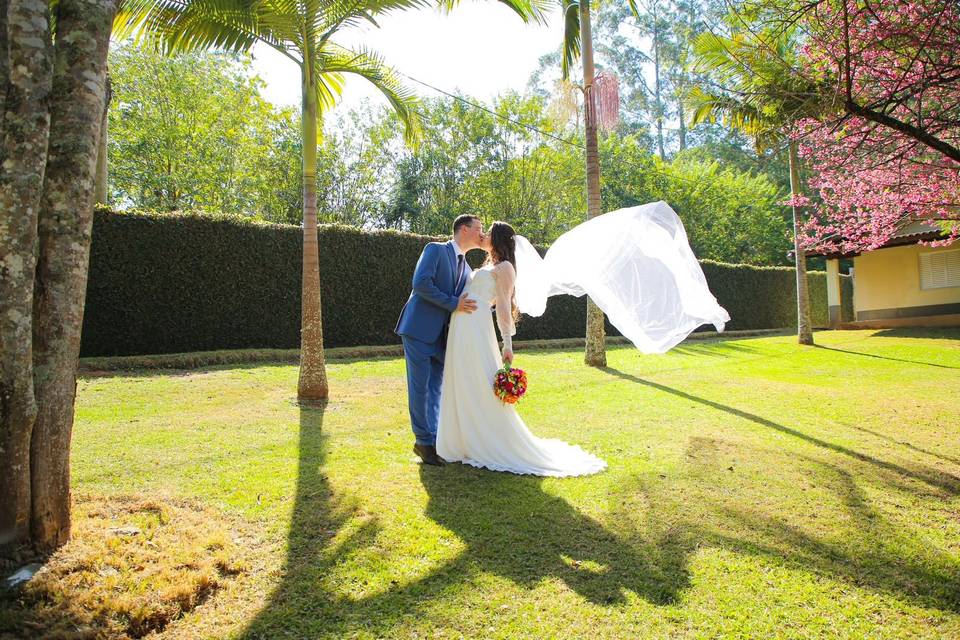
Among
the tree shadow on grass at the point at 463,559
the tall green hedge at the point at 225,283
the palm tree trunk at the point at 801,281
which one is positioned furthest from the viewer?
the palm tree trunk at the point at 801,281

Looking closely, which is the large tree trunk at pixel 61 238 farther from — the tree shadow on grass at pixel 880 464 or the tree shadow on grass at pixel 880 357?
the tree shadow on grass at pixel 880 357

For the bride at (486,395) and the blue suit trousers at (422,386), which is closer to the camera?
the bride at (486,395)

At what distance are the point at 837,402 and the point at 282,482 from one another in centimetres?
858

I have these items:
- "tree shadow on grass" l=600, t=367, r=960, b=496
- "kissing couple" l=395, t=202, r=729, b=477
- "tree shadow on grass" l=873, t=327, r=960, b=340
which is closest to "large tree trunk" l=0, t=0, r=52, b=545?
"kissing couple" l=395, t=202, r=729, b=477

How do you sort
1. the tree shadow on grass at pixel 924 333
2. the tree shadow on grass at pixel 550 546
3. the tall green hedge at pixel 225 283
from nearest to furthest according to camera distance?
the tree shadow on grass at pixel 550 546 < the tall green hedge at pixel 225 283 < the tree shadow on grass at pixel 924 333

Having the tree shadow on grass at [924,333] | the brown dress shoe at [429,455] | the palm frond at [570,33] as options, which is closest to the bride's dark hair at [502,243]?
the brown dress shoe at [429,455]

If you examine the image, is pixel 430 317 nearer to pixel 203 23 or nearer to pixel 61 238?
pixel 61 238

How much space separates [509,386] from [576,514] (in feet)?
4.82

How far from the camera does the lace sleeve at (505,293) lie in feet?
18.8

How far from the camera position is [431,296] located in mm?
5645

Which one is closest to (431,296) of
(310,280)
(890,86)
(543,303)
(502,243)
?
(502,243)

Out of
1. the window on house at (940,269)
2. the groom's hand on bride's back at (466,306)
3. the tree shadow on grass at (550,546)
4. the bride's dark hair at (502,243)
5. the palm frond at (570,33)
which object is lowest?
the tree shadow on grass at (550,546)

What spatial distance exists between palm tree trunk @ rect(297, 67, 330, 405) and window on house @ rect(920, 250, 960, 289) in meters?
25.9

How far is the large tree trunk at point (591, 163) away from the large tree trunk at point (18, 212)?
1097 centimetres
